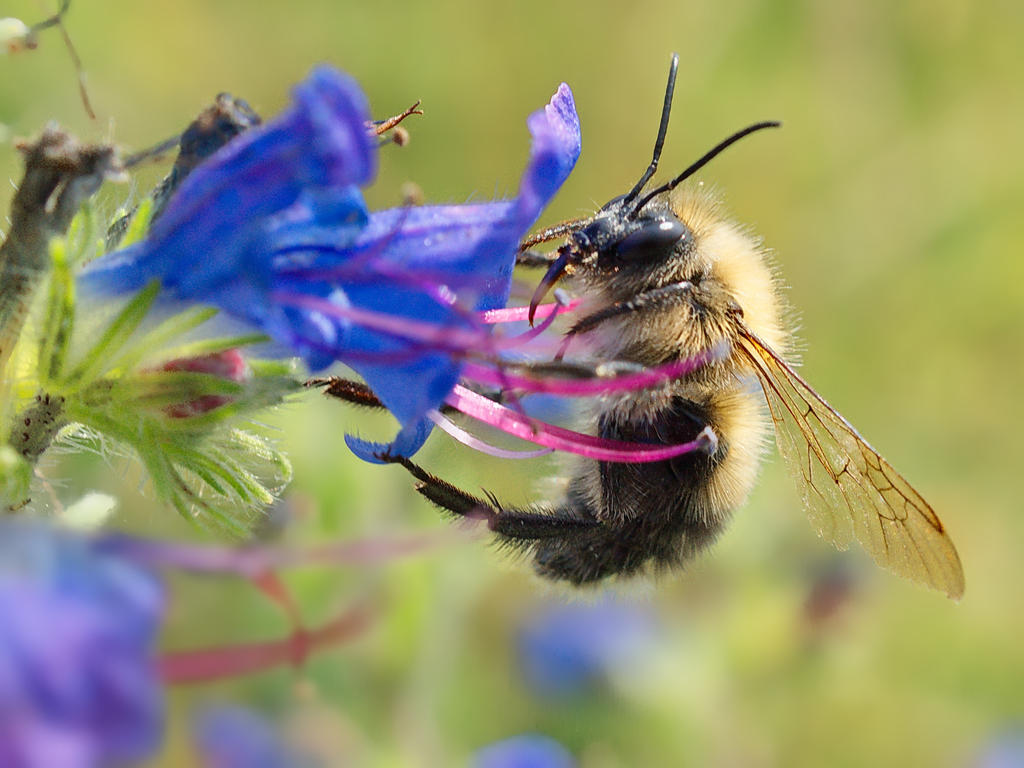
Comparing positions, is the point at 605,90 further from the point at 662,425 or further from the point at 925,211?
the point at 662,425

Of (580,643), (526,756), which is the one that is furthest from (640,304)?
(580,643)

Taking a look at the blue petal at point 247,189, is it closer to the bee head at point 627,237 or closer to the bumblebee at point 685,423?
the bumblebee at point 685,423

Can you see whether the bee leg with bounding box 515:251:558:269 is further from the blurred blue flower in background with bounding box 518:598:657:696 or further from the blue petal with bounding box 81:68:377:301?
the blurred blue flower in background with bounding box 518:598:657:696

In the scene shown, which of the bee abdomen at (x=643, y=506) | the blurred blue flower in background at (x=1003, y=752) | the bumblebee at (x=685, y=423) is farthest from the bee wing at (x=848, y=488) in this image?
the blurred blue flower in background at (x=1003, y=752)

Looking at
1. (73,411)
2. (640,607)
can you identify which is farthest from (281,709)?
(73,411)

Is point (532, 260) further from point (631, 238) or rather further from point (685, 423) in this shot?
point (685, 423)

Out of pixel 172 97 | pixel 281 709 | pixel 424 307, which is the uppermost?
pixel 424 307
